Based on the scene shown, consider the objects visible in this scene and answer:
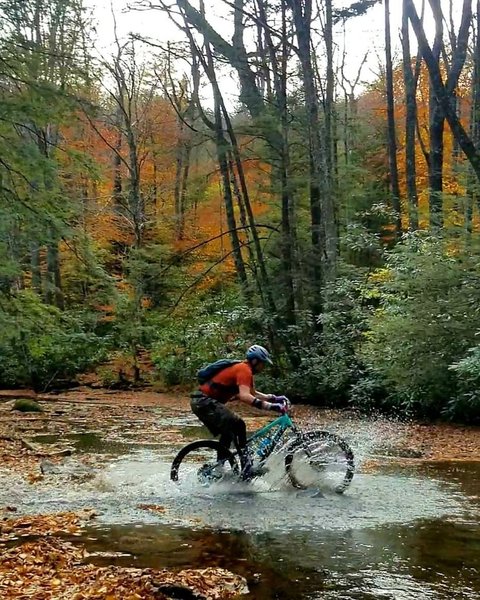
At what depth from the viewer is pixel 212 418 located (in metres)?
8.80

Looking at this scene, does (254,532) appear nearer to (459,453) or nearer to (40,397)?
(459,453)

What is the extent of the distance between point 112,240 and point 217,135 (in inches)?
456

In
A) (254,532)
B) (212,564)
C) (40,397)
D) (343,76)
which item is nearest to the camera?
(212,564)

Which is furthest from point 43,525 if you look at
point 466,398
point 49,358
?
point 49,358

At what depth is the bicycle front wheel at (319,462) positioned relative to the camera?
866cm

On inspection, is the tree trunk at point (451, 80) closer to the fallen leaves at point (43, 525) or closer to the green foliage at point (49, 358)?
the green foliage at point (49, 358)

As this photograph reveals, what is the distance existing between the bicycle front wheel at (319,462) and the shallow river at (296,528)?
157 millimetres

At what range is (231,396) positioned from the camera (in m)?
8.97

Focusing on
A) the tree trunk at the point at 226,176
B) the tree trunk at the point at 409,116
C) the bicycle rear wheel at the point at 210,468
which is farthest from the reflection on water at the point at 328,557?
the tree trunk at the point at 409,116

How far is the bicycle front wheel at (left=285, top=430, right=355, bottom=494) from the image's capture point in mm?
8664

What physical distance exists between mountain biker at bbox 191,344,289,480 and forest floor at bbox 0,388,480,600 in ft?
6.24

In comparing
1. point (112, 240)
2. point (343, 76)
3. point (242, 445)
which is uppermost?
point (343, 76)

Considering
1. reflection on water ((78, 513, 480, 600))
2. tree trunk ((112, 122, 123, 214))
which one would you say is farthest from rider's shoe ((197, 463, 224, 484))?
tree trunk ((112, 122, 123, 214))

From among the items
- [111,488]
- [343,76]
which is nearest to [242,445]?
[111,488]
